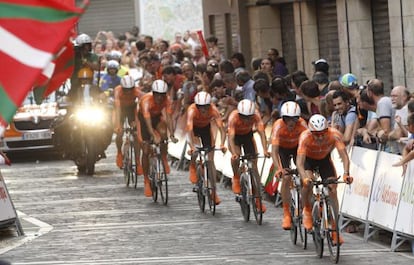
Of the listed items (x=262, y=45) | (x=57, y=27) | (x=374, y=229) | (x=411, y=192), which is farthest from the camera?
(x=262, y=45)

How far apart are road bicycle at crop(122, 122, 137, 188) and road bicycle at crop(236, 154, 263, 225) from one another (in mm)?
4968

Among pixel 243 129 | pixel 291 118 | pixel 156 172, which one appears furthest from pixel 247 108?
pixel 156 172

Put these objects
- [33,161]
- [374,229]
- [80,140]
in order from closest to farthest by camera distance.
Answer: [374,229], [80,140], [33,161]

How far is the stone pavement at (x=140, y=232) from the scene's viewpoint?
16.7 metres

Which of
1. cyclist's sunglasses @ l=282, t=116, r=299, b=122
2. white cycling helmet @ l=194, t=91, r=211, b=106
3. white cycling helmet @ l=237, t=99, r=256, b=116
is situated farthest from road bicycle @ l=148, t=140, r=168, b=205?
cyclist's sunglasses @ l=282, t=116, r=299, b=122

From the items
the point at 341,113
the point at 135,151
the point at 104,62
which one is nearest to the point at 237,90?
the point at 135,151

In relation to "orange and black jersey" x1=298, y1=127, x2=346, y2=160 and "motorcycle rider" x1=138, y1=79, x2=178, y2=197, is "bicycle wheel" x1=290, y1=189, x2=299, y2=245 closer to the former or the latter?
"orange and black jersey" x1=298, y1=127, x2=346, y2=160

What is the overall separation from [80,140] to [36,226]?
7.46 m

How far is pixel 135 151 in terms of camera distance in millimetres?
24797

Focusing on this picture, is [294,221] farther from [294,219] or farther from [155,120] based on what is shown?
[155,120]

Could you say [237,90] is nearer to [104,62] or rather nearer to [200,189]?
[200,189]

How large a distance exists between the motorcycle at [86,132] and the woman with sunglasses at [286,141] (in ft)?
31.2

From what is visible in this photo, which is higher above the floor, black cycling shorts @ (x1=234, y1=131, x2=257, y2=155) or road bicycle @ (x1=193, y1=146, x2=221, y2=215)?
black cycling shorts @ (x1=234, y1=131, x2=257, y2=155)

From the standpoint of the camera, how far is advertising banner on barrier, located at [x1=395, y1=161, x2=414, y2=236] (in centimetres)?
1622
